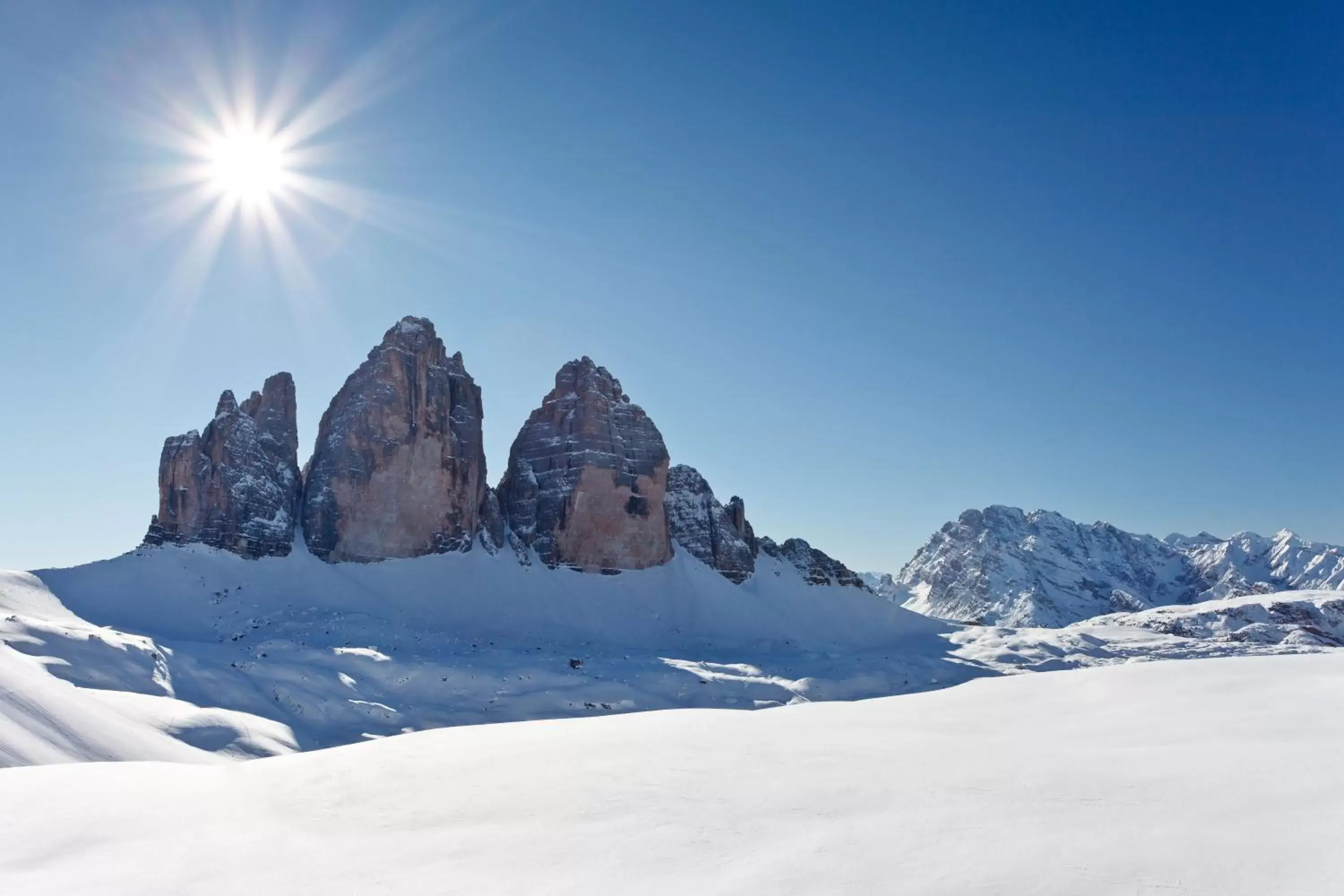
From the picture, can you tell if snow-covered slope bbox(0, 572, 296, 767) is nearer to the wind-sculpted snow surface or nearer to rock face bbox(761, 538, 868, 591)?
the wind-sculpted snow surface

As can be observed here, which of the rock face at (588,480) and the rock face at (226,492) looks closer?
the rock face at (226,492)

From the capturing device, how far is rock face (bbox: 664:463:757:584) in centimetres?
7819

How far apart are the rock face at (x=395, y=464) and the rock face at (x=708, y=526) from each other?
2224 centimetres

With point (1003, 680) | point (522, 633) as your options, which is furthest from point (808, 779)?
point (522, 633)

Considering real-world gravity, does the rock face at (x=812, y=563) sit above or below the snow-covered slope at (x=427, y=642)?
above

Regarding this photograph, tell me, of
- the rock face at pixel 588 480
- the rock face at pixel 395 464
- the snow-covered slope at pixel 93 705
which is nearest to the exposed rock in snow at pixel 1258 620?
the rock face at pixel 588 480

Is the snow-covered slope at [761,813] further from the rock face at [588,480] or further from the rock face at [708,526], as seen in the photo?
the rock face at [708,526]

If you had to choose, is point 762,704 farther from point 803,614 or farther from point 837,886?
Result: point 837,886

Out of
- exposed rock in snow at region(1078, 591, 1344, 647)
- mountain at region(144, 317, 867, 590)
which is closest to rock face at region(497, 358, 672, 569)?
mountain at region(144, 317, 867, 590)

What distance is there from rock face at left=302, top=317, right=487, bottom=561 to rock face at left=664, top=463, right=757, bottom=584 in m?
22.2

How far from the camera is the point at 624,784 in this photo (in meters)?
7.44

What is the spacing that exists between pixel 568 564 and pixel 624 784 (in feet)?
204

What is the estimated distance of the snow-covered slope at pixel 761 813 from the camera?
4887 millimetres

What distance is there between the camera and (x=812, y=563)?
8650 centimetres
